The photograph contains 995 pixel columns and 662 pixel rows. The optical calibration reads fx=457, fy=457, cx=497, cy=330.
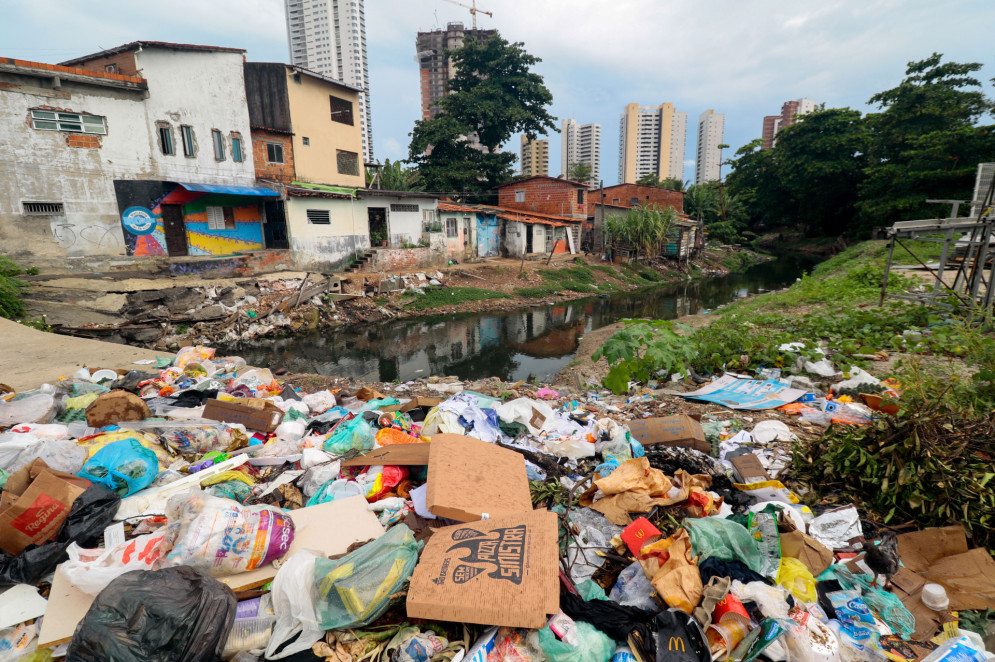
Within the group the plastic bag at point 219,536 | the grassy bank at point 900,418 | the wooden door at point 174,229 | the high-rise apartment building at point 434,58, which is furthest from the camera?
the high-rise apartment building at point 434,58

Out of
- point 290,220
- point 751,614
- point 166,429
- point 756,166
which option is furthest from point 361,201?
point 756,166

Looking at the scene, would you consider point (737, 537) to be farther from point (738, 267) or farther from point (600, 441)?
point (738, 267)

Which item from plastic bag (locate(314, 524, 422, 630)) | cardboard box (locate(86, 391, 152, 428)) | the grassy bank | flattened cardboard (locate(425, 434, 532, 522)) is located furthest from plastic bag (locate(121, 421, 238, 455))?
the grassy bank

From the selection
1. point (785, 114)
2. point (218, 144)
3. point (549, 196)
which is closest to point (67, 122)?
point (218, 144)

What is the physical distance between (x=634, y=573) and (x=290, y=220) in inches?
582

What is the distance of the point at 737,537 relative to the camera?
193cm

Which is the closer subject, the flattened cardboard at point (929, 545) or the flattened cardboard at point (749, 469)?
the flattened cardboard at point (929, 545)

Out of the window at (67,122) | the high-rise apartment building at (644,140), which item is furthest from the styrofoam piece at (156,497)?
the high-rise apartment building at (644,140)

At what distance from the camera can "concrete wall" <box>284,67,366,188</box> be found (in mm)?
15719

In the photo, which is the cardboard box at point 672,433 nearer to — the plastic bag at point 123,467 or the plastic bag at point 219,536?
the plastic bag at point 219,536

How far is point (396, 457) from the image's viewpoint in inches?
110

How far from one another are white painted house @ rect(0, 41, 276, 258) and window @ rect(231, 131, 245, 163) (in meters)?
0.03

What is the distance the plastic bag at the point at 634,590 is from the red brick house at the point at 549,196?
73.7 ft

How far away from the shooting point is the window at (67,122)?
10695 millimetres
